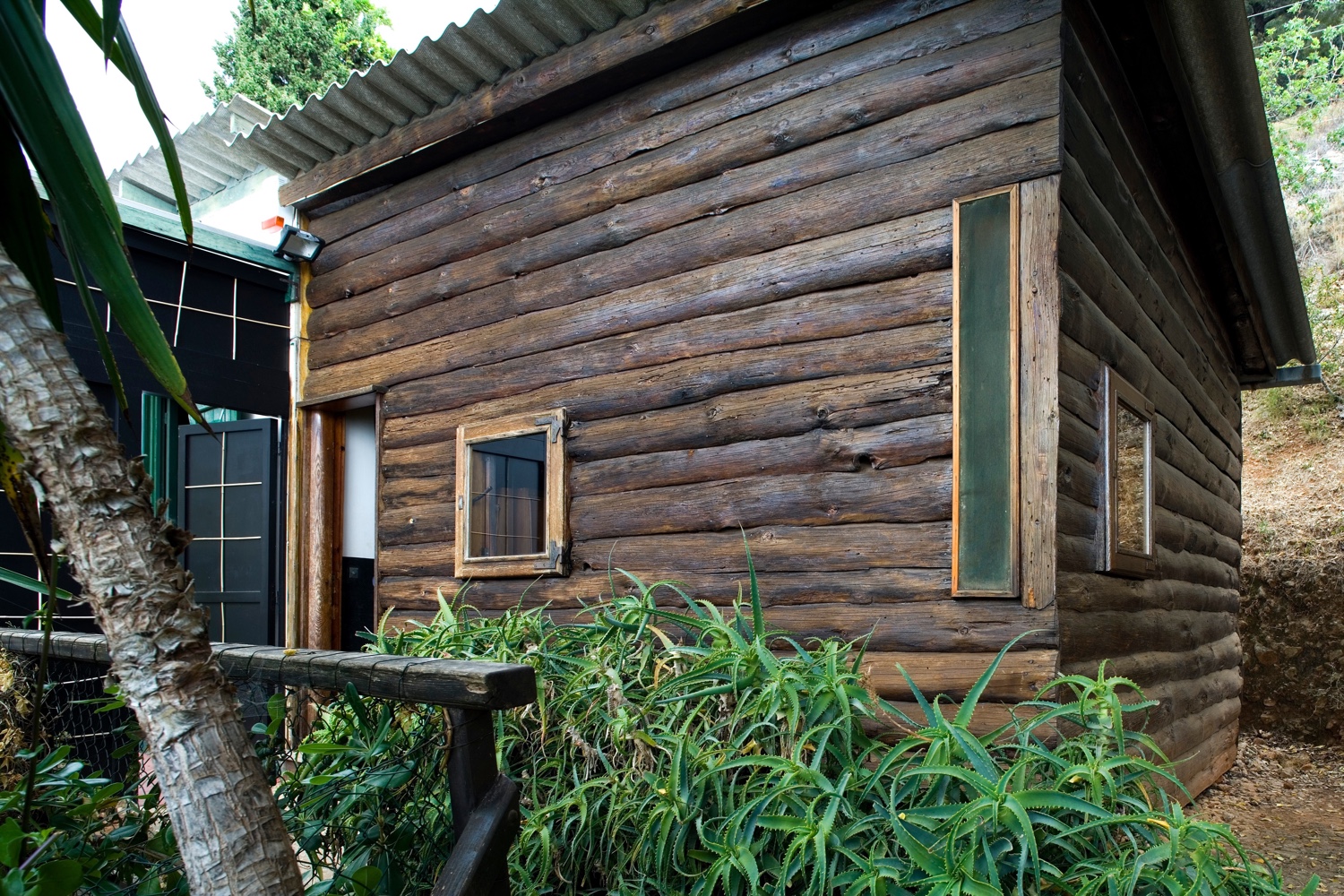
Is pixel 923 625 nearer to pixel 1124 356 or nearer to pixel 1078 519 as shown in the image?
pixel 1078 519

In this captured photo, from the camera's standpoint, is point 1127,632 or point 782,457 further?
point 1127,632

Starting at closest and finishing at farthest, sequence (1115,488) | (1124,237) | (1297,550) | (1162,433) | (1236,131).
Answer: (1115,488)
(1124,237)
(1236,131)
(1162,433)
(1297,550)

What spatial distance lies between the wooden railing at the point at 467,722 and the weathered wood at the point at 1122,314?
2.52 meters

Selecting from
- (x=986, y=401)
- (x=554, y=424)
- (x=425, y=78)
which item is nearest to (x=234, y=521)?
(x=554, y=424)

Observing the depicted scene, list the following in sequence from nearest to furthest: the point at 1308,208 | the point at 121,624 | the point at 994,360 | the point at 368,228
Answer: the point at 121,624 < the point at 994,360 < the point at 368,228 < the point at 1308,208

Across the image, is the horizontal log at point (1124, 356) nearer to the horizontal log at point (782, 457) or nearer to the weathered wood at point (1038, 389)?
the weathered wood at point (1038, 389)

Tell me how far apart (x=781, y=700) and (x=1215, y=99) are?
3.32 m

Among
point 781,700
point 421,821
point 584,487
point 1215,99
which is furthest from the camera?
point 584,487

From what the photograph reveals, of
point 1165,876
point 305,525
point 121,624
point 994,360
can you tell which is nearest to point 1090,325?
point 994,360

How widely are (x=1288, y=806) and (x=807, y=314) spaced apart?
14.1ft

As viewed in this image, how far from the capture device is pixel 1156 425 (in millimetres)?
4586

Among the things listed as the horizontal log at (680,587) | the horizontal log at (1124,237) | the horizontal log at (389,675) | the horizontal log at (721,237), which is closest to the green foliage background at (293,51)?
the horizontal log at (721,237)

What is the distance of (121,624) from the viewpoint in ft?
3.76

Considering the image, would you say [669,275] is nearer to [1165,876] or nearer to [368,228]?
[368,228]
